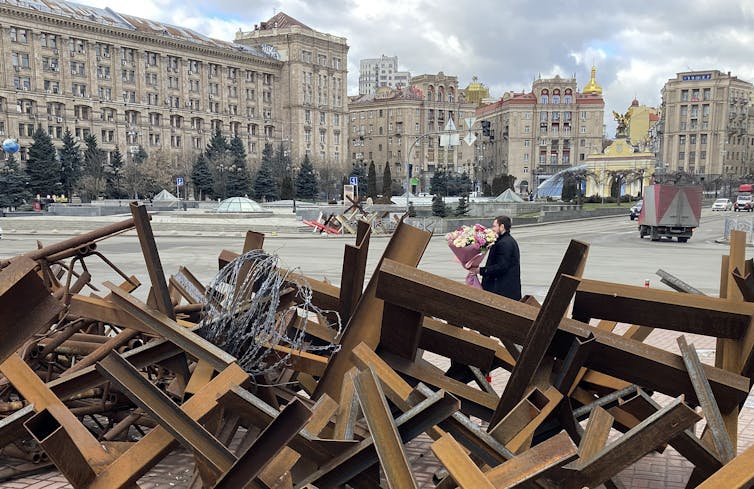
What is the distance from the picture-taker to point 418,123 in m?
132

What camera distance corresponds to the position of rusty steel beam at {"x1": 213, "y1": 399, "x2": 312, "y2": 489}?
204 centimetres

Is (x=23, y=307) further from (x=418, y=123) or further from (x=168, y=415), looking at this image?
(x=418, y=123)

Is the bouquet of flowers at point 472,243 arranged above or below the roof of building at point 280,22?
below

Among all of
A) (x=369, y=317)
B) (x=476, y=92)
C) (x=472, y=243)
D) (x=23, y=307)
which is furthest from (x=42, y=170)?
(x=476, y=92)

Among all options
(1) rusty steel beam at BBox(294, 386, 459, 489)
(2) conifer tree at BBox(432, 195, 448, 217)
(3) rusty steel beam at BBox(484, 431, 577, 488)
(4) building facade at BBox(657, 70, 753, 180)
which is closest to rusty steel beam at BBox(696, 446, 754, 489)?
(3) rusty steel beam at BBox(484, 431, 577, 488)

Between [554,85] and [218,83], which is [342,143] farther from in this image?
[554,85]

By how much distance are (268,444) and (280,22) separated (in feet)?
438

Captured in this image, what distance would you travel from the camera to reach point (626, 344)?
9.59ft

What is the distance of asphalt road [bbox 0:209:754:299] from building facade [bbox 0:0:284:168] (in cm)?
5467

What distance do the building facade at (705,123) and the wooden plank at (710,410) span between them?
423 feet

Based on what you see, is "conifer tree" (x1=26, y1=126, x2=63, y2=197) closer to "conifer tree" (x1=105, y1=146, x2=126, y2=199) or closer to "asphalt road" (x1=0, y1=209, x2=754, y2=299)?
"conifer tree" (x1=105, y1=146, x2=126, y2=199)

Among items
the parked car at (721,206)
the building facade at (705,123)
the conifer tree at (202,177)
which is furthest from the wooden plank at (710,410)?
the building facade at (705,123)

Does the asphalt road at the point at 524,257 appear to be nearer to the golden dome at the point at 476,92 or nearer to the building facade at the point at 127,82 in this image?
the building facade at the point at 127,82

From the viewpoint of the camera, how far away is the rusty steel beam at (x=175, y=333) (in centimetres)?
292
